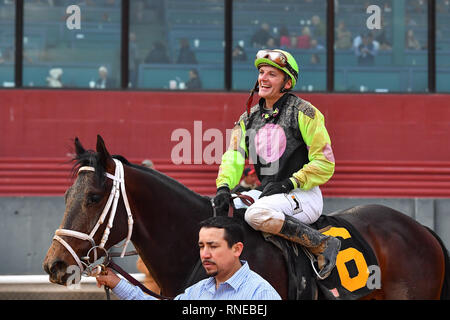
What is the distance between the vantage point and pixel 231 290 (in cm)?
401

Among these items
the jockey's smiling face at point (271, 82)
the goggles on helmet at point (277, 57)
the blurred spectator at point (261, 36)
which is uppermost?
the blurred spectator at point (261, 36)

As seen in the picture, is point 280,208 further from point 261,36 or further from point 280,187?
point 261,36

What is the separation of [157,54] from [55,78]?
151 centimetres

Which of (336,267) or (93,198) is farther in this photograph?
(336,267)

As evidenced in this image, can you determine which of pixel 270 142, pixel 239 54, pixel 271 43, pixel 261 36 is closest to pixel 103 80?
pixel 239 54

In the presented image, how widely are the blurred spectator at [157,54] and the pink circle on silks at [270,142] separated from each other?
685cm

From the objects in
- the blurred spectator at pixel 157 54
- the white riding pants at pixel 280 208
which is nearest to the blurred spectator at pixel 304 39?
the blurred spectator at pixel 157 54

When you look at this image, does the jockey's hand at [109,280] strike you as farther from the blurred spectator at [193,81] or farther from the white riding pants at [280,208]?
the blurred spectator at [193,81]

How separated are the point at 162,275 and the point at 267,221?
0.76 metres

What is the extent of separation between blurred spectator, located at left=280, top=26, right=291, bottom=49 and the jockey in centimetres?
659

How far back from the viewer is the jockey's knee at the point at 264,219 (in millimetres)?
5387
